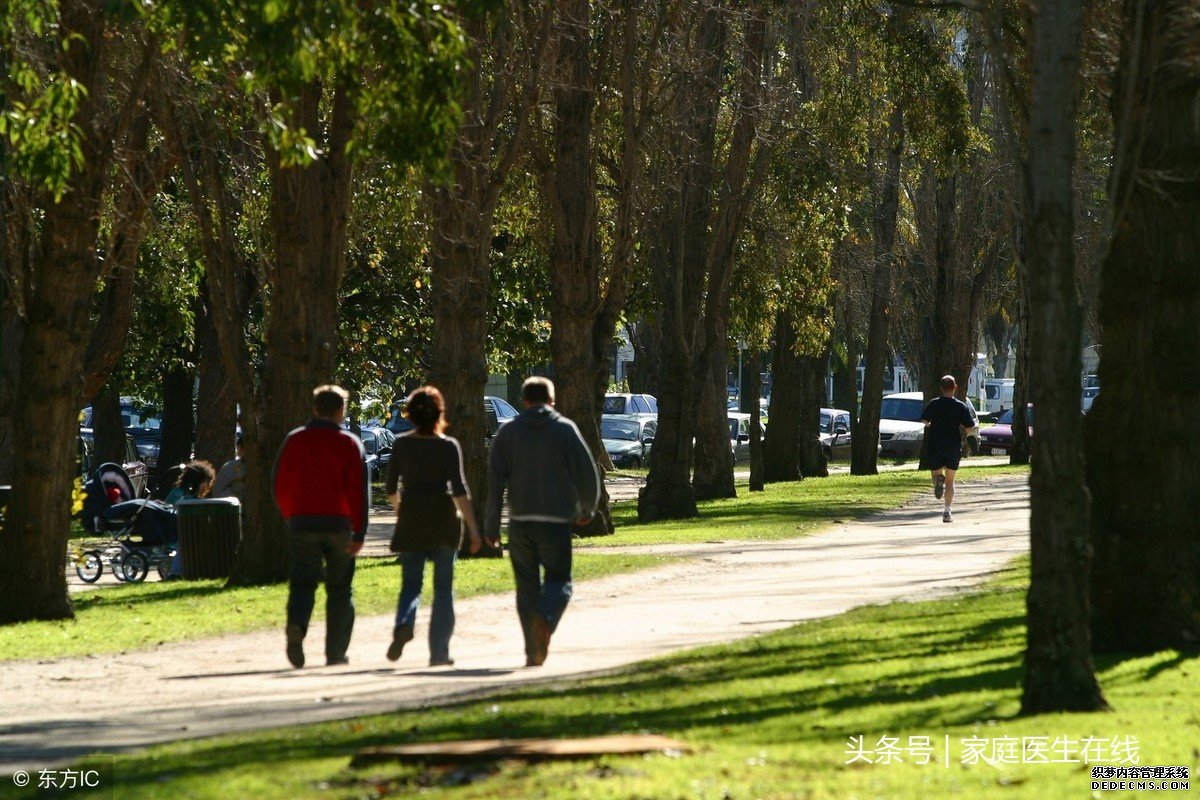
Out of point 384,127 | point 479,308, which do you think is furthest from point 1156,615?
point 479,308

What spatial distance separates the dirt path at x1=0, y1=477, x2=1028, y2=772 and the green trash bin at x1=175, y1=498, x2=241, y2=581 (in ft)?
13.0

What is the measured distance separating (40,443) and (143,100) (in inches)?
173

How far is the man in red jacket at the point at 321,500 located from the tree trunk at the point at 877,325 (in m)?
31.6

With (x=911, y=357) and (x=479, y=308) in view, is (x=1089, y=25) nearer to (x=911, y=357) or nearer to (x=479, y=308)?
(x=479, y=308)

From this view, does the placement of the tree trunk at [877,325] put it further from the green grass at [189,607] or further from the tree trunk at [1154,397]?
the tree trunk at [1154,397]

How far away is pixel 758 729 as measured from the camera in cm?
902

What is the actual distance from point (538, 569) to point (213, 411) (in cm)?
2064

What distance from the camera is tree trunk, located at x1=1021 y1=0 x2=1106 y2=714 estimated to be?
9148 mm

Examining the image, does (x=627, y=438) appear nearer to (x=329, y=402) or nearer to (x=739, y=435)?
(x=739, y=435)

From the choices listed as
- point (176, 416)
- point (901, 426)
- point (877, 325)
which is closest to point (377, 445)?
point (176, 416)

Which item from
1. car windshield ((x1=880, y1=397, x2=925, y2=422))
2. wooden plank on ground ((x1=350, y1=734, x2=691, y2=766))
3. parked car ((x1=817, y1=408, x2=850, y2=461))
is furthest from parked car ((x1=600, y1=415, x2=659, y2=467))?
wooden plank on ground ((x1=350, y1=734, x2=691, y2=766))

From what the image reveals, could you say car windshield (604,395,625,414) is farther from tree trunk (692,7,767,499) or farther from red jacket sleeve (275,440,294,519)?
red jacket sleeve (275,440,294,519)

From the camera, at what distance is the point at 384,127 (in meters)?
11.8

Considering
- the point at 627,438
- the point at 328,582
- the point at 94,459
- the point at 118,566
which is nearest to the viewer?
the point at 328,582
